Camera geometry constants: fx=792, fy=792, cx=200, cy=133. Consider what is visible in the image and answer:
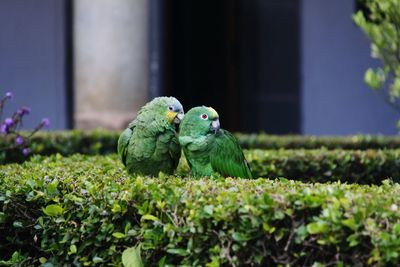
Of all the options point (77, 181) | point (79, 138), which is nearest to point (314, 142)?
point (79, 138)

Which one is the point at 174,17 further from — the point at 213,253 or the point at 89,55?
the point at 213,253

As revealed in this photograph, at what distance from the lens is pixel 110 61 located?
8961 mm

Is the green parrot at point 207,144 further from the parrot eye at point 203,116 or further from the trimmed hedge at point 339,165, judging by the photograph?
the trimmed hedge at point 339,165

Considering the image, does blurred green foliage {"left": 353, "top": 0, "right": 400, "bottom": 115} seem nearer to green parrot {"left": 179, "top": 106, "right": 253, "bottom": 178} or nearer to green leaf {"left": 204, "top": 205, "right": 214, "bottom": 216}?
green parrot {"left": 179, "top": 106, "right": 253, "bottom": 178}

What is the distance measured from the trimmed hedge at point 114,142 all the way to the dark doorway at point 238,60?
118 inches

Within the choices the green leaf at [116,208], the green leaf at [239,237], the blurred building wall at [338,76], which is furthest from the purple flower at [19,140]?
the blurred building wall at [338,76]

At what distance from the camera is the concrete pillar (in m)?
8.94

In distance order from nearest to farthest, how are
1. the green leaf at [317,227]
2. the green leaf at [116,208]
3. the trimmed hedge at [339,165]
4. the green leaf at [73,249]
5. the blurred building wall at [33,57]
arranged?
the green leaf at [317,227] < the green leaf at [116,208] < the green leaf at [73,249] < the trimmed hedge at [339,165] < the blurred building wall at [33,57]

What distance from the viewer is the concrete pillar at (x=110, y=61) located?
352 inches

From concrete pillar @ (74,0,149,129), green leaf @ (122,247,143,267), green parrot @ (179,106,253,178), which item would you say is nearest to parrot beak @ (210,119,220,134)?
green parrot @ (179,106,253,178)

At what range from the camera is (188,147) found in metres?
3.98

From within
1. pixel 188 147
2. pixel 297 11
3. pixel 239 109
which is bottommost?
pixel 239 109

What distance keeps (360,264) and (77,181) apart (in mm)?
1553

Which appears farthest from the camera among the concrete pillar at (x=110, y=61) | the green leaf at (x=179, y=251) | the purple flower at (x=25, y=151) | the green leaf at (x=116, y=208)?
the concrete pillar at (x=110, y=61)
